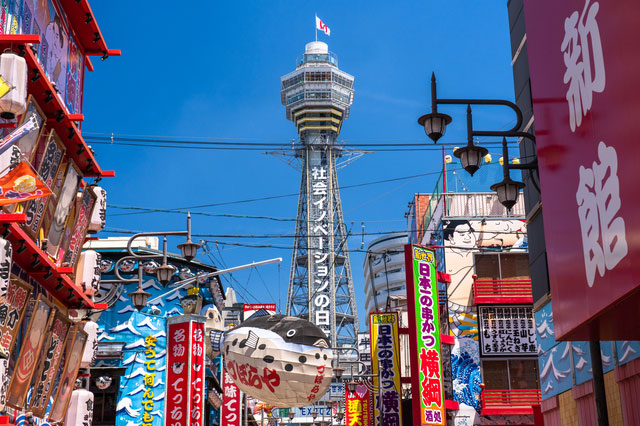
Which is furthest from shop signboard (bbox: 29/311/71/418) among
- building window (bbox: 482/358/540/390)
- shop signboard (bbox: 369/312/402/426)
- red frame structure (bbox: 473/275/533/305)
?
red frame structure (bbox: 473/275/533/305)

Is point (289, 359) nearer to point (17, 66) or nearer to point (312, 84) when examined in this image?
point (17, 66)

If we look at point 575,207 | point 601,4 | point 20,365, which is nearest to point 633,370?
point 575,207

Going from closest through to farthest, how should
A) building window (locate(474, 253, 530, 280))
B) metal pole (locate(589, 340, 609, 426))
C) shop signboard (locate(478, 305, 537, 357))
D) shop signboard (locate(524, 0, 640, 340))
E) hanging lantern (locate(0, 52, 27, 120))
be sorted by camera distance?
shop signboard (locate(524, 0, 640, 340)) → metal pole (locate(589, 340, 609, 426)) → hanging lantern (locate(0, 52, 27, 120)) → shop signboard (locate(478, 305, 537, 357)) → building window (locate(474, 253, 530, 280))

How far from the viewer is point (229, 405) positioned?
136ft

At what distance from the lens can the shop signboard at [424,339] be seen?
3103cm

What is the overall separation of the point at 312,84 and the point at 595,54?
473 feet

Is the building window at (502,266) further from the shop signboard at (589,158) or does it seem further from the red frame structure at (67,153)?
the shop signboard at (589,158)

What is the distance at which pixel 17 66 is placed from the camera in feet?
50.0

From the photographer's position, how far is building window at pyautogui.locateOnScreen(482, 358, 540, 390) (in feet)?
138

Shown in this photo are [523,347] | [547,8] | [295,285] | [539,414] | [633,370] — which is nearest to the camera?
[547,8]

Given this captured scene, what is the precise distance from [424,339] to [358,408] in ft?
76.6

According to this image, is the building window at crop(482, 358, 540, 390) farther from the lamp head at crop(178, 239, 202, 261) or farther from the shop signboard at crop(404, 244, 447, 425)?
the lamp head at crop(178, 239, 202, 261)

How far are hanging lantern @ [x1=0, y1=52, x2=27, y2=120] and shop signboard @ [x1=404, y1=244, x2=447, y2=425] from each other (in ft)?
63.4

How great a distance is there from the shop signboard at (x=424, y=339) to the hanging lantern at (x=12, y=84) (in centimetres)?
1933
